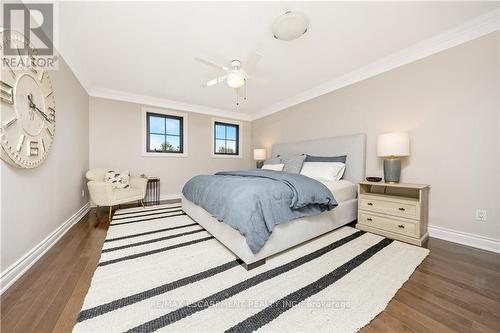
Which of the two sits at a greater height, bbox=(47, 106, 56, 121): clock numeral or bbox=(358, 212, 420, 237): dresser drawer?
bbox=(47, 106, 56, 121): clock numeral

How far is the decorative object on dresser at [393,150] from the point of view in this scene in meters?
2.34

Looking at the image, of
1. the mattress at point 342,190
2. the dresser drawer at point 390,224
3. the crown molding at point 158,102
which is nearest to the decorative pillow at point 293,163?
the mattress at point 342,190

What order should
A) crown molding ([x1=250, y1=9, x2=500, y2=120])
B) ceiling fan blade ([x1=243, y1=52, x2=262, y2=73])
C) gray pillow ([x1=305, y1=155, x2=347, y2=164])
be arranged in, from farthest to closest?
gray pillow ([x1=305, y1=155, x2=347, y2=164]) < ceiling fan blade ([x1=243, y1=52, x2=262, y2=73]) < crown molding ([x1=250, y1=9, x2=500, y2=120])

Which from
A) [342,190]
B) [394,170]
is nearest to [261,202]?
[342,190]

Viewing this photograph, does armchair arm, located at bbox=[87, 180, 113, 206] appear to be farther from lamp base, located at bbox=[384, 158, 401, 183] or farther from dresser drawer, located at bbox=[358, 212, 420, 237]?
lamp base, located at bbox=[384, 158, 401, 183]

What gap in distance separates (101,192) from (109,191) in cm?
11

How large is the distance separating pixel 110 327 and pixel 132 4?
8.25ft

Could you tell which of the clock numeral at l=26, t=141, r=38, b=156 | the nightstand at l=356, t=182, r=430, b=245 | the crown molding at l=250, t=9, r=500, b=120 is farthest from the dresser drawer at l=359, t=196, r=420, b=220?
the clock numeral at l=26, t=141, r=38, b=156

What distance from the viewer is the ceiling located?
5.99 feet

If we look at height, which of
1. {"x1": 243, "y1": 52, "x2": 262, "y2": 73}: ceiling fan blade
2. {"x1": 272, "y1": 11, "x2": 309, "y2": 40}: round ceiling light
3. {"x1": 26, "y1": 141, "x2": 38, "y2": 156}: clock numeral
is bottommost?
{"x1": 26, "y1": 141, "x2": 38, "y2": 156}: clock numeral

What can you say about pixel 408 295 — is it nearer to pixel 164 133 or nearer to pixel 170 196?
pixel 170 196

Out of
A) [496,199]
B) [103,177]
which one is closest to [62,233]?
[103,177]

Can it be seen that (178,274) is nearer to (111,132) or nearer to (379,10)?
(379,10)

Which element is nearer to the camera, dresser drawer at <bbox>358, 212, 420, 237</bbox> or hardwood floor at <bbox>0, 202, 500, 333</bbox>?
hardwood floor at <bbox>0, 202, 500, 333</bbox>
